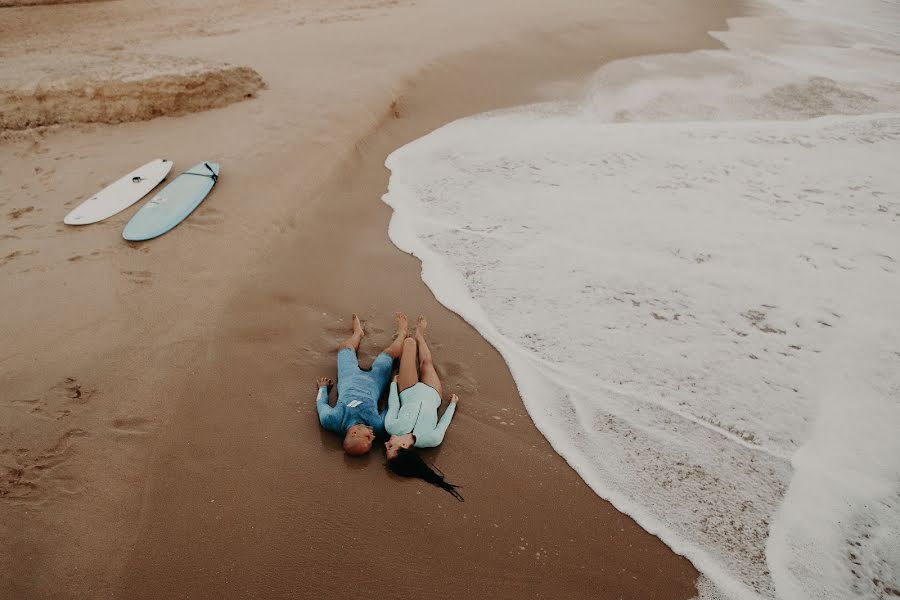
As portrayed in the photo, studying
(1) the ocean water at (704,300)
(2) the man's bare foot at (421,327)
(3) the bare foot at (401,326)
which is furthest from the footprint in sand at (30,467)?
(1) the ocean water at (704,300)

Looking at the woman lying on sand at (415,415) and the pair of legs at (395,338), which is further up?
the pair of legs at (395,338)

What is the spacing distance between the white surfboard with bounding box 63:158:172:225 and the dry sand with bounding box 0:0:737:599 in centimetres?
16

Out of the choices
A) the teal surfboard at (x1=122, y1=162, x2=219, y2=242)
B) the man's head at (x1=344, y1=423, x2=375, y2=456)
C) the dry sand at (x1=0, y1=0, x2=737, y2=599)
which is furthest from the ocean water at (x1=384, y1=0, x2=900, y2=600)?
the teal surfboard at (x1=122, y1=162, x2=219, y2=242)

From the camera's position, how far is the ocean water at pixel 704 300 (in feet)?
10.3

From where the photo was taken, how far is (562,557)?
2877mm

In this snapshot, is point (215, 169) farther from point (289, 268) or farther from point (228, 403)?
point (228, 403)

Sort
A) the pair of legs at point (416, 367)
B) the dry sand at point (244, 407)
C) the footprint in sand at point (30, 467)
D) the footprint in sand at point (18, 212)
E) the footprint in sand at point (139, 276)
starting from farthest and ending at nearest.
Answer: the footprint in sand at point (18, 212), the footprint in sand at point (139, 276), the pair of legs at point (416, 367), the footprint in sand at point (30, 467), the dry sand at point (244, 407)

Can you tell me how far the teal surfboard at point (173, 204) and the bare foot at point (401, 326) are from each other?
8.10 feet

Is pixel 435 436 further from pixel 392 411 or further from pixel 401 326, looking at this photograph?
pixel 401 326

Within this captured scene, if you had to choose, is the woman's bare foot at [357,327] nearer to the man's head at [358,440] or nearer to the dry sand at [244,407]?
the dry sand at [244,407]

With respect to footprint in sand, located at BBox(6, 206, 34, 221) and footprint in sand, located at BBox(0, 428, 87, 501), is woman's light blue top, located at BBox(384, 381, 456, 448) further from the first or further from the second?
footprint in sand, located at BBox(6, 206, 34, 221)

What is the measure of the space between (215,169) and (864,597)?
20.8ft

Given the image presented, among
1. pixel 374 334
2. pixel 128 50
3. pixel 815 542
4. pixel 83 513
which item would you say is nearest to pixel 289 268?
pixel 374 334

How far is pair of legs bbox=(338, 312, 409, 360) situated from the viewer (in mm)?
3918
